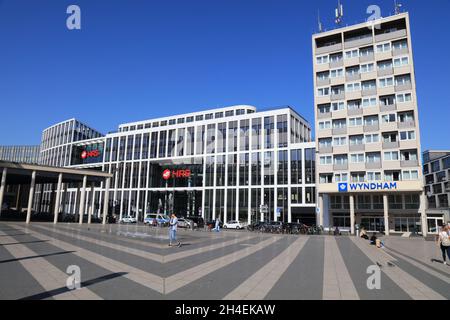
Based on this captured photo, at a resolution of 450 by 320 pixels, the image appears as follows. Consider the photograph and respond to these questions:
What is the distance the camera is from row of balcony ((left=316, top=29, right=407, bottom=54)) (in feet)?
154

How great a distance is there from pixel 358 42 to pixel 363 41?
2.39 ft

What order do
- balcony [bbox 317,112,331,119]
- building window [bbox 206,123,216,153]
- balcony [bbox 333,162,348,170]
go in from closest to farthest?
balcony [bbox 333,162,348,170], balcony [bbox 317,112,331,119], building window [bbox 206,123,216,153]

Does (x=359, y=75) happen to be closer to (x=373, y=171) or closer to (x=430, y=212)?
(x=373, y=171)

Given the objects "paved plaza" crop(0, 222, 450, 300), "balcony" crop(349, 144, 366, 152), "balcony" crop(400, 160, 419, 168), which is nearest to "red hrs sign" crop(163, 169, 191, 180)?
"balcony" crop(349, 144, 366, 152)

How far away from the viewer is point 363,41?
162ft

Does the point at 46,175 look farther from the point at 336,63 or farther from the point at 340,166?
the point at 336,63

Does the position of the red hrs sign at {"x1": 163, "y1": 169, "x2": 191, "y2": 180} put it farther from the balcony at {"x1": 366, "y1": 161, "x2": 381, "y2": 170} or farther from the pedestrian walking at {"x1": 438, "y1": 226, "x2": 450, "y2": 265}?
the pedestrian walking at {"x1": 438, "y1": 226, "x2": 450, "y2": 265}

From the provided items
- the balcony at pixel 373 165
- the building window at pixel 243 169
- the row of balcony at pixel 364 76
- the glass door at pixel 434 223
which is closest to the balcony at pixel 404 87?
the row of balcony at pixel 364 76

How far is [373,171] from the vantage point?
1784 inches

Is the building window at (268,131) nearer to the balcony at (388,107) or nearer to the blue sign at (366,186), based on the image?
the blue sign at (366,186)

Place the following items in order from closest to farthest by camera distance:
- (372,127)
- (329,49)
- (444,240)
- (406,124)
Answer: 1. (444,240)
2. (406,124)
3. (372,127)
4. (329,49)

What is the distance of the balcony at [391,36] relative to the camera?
152ft

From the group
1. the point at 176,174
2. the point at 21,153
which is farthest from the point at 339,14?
the point at 21,153
